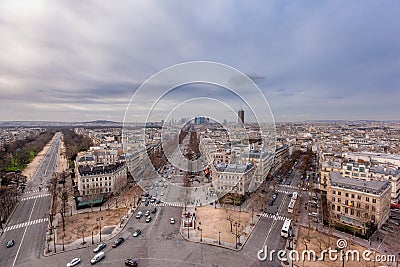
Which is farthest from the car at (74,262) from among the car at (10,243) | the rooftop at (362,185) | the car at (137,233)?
the rooftop at (362,185)

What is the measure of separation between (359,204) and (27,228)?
1341cm

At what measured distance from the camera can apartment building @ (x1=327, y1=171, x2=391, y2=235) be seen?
888 centimetres

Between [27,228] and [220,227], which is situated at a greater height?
[220,227]

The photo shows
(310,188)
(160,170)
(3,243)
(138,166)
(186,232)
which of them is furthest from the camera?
(160,170)

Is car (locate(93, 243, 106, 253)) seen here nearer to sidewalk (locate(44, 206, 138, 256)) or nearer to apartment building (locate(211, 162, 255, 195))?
sidewalk (locate(44, 206, 138, 256))

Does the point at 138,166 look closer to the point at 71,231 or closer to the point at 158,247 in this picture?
the point at 71,231

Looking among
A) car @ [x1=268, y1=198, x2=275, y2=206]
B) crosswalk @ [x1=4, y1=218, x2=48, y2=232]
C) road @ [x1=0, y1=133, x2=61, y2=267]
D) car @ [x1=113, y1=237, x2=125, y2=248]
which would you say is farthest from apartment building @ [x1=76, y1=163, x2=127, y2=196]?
car @ [x1=268, y1=198, x2=275, y2=206]

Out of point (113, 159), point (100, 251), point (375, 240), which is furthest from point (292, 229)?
point (113, 159)

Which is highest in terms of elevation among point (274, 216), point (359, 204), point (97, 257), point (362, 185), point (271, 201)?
point (362, 185)

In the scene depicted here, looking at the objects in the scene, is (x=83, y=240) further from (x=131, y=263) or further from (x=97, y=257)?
(x=131, y=263)

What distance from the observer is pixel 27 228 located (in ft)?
30.2

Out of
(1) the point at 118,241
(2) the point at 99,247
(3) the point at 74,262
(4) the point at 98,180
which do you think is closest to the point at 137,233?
(1) the point at 118,241

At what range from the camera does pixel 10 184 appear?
15.3 metres

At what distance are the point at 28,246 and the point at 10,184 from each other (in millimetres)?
10071
